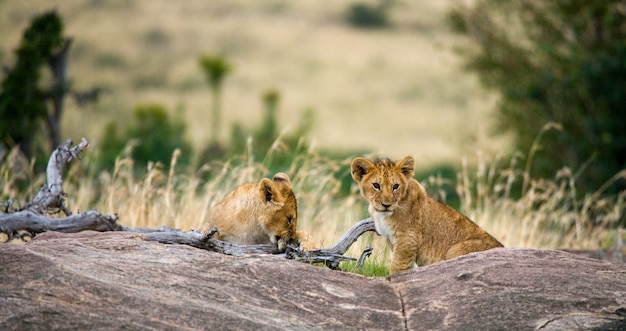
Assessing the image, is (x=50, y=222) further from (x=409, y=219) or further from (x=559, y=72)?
(x=559, y=72)

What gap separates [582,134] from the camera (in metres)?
17.5

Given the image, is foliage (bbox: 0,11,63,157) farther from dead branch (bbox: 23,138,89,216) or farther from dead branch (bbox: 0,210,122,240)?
dead branch (bbox: 0,210,122,240)

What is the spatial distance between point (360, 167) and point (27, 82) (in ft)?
28.0

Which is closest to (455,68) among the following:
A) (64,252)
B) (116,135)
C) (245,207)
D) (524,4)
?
(524,4)

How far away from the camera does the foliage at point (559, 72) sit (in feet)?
55.7

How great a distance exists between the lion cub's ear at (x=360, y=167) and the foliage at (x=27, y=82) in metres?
8.12

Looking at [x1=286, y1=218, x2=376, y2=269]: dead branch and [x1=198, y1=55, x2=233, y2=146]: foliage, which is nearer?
[x1=286, y1=218, x2=376, y2=269]: dead branch

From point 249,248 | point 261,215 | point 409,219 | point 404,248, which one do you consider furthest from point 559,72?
point 249,248

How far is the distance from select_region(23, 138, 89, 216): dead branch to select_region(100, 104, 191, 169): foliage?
8063 millimetres

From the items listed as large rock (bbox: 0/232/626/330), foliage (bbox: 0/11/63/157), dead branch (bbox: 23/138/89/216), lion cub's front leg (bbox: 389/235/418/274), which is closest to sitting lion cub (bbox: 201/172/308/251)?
large rock (bbox: 0/232/626/330)

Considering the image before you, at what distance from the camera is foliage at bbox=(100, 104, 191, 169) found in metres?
17.1

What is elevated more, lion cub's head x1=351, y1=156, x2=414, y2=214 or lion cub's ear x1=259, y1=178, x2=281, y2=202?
lion cub's head x1=351, y1=156, x2=414, y2=214

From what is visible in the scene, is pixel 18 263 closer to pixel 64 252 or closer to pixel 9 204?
pixel 64 252

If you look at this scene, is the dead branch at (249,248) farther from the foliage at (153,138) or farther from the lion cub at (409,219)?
the foliage at (153,138)
